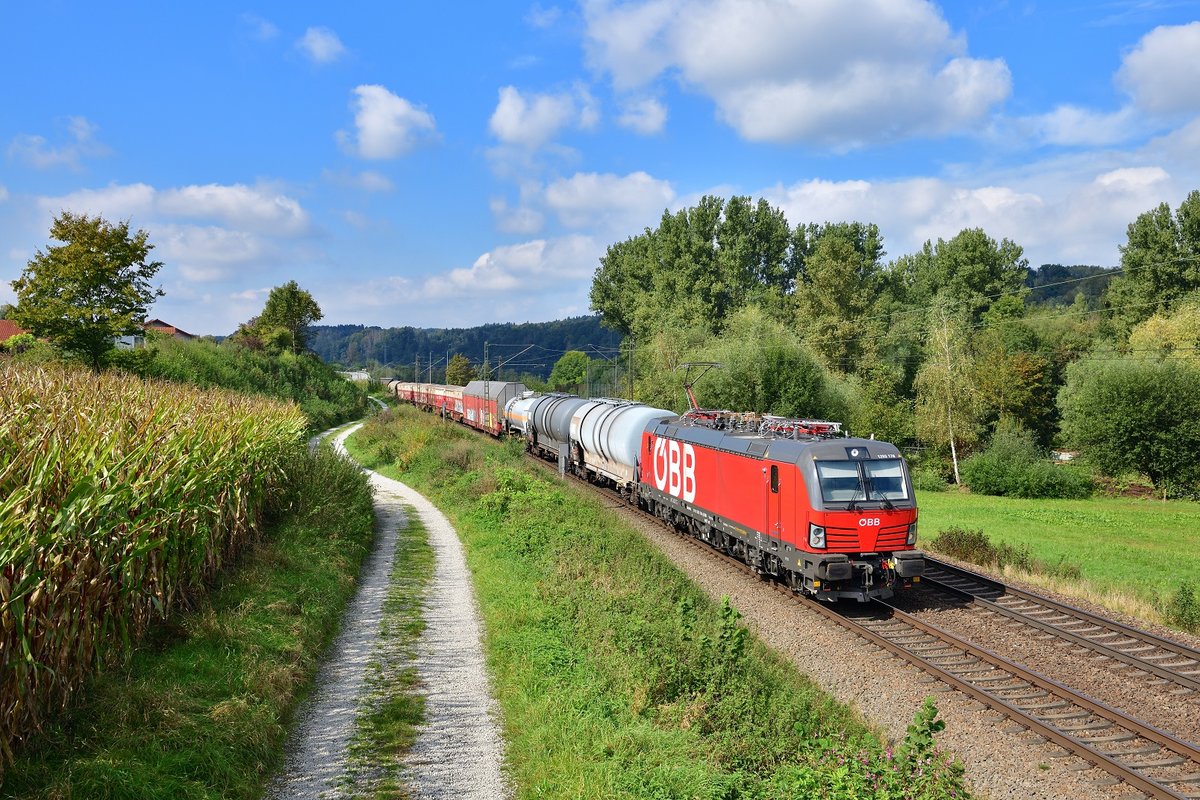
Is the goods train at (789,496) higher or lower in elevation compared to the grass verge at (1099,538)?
higher

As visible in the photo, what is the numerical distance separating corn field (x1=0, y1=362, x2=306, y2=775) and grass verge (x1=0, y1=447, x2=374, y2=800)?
1.12ft

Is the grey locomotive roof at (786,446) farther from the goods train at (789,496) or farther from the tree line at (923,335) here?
the tree line at (923,335)

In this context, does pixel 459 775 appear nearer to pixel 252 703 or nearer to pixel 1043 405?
pixel 252 703

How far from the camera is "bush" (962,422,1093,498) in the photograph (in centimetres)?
4469

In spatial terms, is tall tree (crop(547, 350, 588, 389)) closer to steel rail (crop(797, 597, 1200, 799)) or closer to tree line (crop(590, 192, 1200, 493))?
tree line (crop(590, 192, 1200, 493))

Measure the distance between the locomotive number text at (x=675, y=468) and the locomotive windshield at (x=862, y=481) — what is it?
617 cm

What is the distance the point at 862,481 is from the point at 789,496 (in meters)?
1.50

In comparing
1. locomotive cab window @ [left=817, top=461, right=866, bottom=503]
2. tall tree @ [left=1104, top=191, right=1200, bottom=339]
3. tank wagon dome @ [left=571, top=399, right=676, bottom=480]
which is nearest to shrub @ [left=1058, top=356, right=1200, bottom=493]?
tall tree @ [left=1104, top=191, right=1200, bottom=339]

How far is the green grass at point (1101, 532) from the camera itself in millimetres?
21297

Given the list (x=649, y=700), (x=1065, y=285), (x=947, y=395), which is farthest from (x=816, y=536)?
(x=1065, y=285)

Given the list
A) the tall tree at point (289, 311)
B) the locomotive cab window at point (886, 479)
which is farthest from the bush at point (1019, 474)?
the tall tree at point (289, 311)

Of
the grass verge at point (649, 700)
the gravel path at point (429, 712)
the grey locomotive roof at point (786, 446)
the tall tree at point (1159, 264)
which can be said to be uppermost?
the tall tree at point (1159, 264)

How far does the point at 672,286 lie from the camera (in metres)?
73.5

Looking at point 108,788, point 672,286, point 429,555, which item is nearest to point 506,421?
point 672,286
